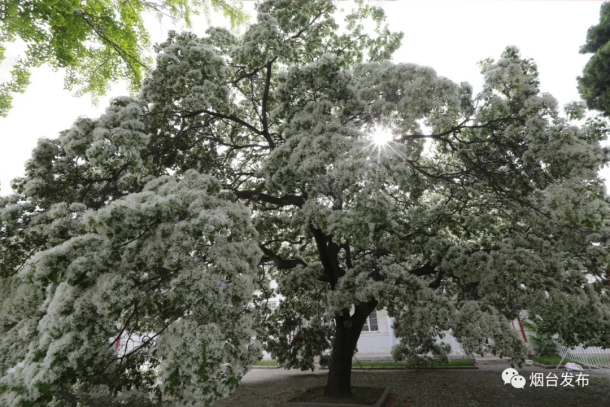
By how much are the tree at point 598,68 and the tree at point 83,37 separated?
14.0m

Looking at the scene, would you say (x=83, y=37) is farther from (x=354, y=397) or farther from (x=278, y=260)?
(x=354, y=397)

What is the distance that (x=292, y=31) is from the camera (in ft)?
21.9

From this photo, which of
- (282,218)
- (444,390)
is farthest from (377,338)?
(282,218)

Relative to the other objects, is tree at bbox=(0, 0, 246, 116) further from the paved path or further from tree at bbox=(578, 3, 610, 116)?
tree at bbox=(578, 3, 610, 116)

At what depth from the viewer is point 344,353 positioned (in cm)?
885

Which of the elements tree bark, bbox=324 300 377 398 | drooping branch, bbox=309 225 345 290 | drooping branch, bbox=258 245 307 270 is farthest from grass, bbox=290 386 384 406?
drooping branch, bbox=258 245 307 270

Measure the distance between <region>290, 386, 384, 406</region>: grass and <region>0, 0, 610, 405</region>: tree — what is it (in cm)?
48

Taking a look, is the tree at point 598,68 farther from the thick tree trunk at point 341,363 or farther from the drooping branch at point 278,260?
A: the drooping branch at point 278,260

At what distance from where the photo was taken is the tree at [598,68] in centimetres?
1154

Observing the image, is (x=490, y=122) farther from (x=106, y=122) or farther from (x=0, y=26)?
(x=0, y=26)

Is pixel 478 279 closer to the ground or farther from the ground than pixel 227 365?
farther from the ground

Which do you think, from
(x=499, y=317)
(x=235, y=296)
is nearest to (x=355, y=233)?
(x=235, y=296)

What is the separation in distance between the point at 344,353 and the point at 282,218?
4323 millimetres

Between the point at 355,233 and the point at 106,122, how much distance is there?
4619 mm
